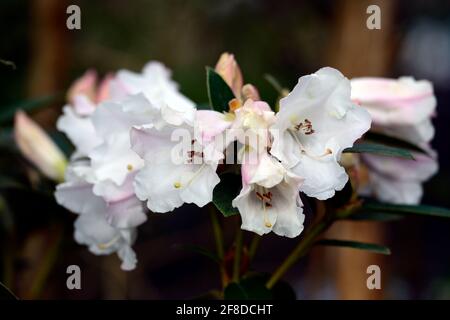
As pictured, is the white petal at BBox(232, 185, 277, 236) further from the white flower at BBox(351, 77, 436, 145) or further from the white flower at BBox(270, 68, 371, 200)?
the white flower at BBox(351, 77, 436, 145)

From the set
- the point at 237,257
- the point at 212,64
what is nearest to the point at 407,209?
the point at 237,257

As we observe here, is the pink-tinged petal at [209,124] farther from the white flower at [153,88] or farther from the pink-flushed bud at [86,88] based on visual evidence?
the pink-flushed bud at [86,88]

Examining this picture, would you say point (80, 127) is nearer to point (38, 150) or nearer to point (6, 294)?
point (38, 150)

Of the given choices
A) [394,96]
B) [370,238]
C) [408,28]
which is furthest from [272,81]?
[408,28]

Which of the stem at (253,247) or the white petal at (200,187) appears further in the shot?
the stem at (253,247)

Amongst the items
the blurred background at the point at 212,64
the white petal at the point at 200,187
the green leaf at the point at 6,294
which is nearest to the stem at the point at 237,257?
the white petal at the point at 200,187
